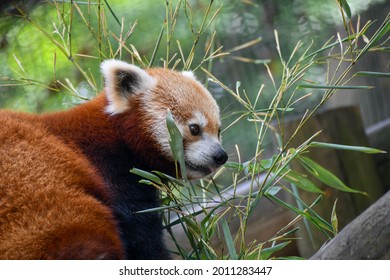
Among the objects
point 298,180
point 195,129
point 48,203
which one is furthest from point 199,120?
point 48,203

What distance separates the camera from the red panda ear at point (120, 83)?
1.90 m

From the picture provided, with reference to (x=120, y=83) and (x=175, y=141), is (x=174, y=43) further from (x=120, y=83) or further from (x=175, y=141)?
(x=175, y=141)

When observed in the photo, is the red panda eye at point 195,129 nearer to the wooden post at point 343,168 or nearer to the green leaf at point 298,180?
the green leaf at point 298,180

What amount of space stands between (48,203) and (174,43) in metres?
1.02

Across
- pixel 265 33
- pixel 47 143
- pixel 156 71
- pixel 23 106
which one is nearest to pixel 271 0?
→ pixel 265 33

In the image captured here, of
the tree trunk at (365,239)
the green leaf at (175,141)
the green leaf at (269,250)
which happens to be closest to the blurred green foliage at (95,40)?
the green leaf at (175,141)

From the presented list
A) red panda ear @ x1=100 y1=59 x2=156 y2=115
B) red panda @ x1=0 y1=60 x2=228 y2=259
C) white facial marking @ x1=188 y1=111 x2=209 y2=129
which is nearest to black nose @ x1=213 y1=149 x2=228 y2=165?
red panda @ x1=0 y1=60 x2=228 y2=259

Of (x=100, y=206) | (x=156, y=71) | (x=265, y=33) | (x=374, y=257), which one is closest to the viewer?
(x=374, y=257)

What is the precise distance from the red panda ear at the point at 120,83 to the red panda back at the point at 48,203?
28 cm

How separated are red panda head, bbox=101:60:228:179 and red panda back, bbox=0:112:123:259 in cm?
25
